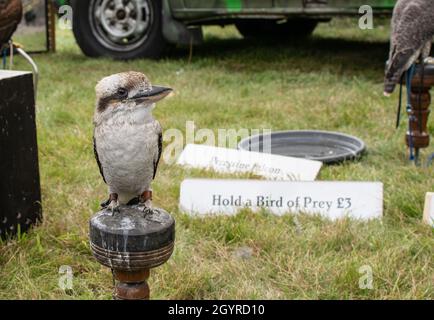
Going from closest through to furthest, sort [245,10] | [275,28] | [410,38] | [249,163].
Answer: [410,38] < [249,163] < [245,10] < [275,28]

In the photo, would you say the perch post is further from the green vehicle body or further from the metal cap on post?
the green vehicle body

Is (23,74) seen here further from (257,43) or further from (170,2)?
(257,43)

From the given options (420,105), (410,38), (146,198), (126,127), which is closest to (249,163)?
(420,105)

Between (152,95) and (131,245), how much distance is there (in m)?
0.35

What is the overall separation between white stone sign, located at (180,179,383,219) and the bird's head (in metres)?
1.35

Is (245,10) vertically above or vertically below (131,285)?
above

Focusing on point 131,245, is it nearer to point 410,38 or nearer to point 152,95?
point 152,95

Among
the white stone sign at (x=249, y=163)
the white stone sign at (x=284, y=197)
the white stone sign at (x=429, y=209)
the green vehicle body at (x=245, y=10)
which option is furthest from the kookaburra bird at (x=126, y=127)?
the green vehicle body at (x=245, y=10)

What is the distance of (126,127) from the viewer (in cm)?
169

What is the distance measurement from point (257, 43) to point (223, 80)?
2.12 meters

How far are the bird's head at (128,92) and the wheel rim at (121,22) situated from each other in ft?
15.7

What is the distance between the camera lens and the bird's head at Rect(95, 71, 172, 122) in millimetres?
1660
